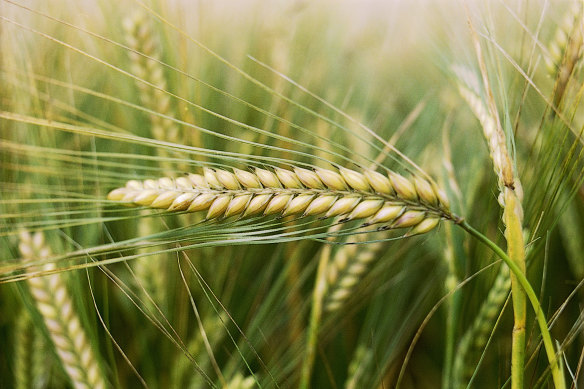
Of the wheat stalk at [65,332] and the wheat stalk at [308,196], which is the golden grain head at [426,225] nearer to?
the wheat stalk at [308,196]

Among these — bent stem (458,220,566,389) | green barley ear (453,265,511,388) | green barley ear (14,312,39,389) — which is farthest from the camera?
green barley ear (14,312,39,389)

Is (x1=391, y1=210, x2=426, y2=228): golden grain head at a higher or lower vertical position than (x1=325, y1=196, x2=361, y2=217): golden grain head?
lower

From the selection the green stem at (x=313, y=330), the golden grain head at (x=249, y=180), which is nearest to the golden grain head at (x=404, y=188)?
the golden grain head at (x=249, y=180)

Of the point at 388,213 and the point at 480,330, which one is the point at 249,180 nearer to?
the point at 388,213

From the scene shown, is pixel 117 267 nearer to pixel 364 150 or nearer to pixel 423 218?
pixel 364 150

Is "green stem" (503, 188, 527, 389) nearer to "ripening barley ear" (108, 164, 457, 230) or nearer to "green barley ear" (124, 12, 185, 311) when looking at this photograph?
"ripening barley ear" (108, 164, 457, 230)

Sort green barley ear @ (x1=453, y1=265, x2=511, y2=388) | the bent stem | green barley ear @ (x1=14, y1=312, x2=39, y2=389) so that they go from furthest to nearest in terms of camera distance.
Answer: green barley ear @ (x1=14, y1=312, x2=39, y2=389), green barley ear @ (x1=453, y1=265, x2=511, y2=388), the bent stem

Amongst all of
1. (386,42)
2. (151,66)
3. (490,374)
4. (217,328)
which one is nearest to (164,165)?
(151,66)

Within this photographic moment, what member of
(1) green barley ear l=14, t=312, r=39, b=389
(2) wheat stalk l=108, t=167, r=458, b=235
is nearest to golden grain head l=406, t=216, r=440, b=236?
(2) wheat stalk l=108, t=167, r=458, b=235
